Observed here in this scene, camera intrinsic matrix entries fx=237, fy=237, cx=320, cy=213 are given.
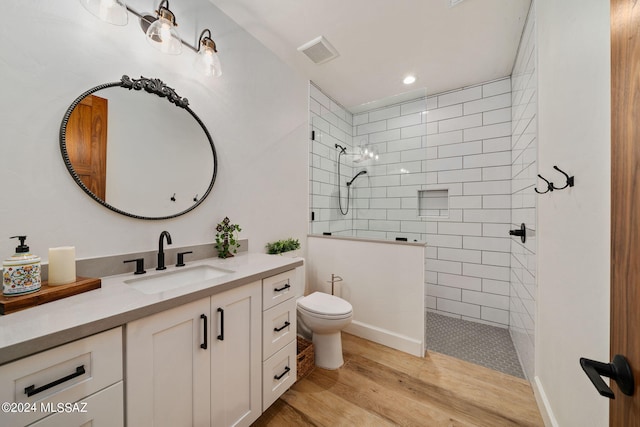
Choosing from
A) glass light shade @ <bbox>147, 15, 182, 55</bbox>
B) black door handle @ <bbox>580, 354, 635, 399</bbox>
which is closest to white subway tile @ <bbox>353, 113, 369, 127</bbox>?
glass light shade @ <bbox>147, 15, 182, 55</bbox>

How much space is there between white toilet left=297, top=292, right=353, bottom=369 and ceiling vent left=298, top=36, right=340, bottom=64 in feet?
7.06

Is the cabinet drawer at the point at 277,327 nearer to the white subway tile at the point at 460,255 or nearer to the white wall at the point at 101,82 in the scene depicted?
the white wall at the point at 101,82

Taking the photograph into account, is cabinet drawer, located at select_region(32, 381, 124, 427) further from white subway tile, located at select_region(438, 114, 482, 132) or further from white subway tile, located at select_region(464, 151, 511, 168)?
white subway tile, located at select_region(438, 114, 482, 132)

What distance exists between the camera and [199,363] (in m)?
1.02

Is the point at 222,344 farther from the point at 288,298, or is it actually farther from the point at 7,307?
the point at 7,307

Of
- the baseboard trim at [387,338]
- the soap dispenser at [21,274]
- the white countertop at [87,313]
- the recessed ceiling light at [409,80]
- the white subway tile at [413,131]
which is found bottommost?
the baseboard trim at [387,338]

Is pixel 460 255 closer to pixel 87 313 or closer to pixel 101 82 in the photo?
pixel 87 313

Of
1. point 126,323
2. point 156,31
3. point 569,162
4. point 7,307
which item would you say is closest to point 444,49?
point 569,162

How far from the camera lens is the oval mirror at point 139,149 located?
1.12 meters

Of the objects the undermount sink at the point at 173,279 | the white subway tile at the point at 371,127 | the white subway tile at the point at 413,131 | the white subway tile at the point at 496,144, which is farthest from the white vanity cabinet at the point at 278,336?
the white subway tile at the point at 496,144

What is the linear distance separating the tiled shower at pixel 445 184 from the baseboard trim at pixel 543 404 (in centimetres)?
60

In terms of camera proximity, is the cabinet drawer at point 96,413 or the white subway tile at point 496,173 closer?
the cabinet drawer at point 96,413

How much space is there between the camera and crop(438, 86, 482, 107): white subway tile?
2602 mm

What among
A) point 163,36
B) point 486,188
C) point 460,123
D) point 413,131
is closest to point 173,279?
point 163,36
